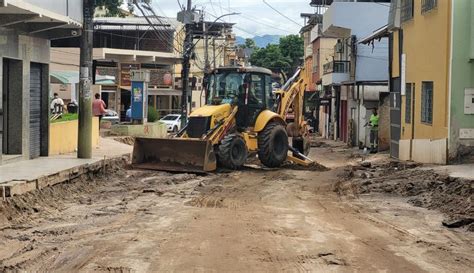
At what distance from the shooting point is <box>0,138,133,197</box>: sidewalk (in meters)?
11.5

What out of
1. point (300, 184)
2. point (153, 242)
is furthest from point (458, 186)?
point (153, 242)

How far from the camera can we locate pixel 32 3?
14281 mm

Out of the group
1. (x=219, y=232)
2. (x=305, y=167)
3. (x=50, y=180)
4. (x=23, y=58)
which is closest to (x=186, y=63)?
(x=305, y=167)

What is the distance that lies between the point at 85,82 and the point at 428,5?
1014 cm

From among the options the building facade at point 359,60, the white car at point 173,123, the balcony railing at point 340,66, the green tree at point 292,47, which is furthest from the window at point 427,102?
the green tree at point 292,47

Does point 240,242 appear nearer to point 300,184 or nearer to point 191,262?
point 191,262

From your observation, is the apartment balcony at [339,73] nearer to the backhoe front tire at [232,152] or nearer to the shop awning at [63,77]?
the shop awning at [63,77]

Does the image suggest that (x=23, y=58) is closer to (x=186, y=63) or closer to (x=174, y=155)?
(x=174, y=155)

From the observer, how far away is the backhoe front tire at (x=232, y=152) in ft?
59.4

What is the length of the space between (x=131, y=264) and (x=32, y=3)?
859 cm

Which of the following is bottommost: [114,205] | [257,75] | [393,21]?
[114,205]

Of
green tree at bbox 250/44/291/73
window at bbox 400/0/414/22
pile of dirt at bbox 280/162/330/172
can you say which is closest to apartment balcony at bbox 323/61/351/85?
window at bbox 400/0/414/22

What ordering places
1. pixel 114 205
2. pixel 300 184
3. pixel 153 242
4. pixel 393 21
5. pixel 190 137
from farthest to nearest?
1. pixel 393 21
2. pixel 190 137
3. pixel 300 184
4. pixel 114 205
5. pixel 153 242

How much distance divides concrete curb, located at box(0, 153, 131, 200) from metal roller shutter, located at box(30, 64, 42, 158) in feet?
6.40
